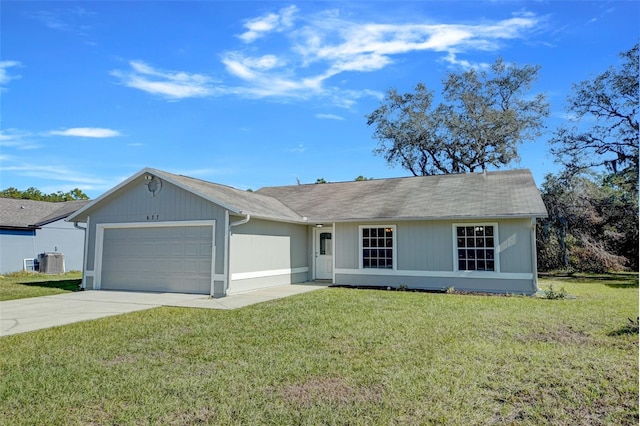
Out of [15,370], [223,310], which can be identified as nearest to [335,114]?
[223,310]

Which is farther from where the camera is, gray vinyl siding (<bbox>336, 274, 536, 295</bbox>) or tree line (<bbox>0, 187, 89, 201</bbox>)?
tree line (<bbox>0, 187, 89, 201</bbox>)

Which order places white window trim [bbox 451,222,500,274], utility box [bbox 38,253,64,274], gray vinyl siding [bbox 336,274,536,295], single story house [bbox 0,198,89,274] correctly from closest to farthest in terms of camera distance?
gray vinyl siding [bbox 336,274,536,295], white window trim [bbox 451,222,500,274], single story house [bbox 0,198,89,274], utility box [bbox 38,253,64,274]

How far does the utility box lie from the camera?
65.6 ft

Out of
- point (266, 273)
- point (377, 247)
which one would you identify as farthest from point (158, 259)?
point (377, 247)

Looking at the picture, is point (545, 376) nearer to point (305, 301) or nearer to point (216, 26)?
point (305, 301)

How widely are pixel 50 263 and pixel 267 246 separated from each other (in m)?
13.9

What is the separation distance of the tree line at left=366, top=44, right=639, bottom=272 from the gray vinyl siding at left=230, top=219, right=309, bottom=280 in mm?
12934

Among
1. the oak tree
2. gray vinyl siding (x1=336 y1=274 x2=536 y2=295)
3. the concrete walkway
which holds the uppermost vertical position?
the oak tree

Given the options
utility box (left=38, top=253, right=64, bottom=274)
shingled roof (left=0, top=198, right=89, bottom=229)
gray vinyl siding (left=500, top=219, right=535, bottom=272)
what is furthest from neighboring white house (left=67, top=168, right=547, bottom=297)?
shingled roof (left=0, top=198, right=89, bottom=229)

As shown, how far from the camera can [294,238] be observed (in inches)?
573

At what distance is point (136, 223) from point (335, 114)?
1064 centimetres

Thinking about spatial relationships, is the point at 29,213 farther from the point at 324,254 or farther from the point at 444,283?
the point at 444,283

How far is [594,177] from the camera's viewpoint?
2302 cm

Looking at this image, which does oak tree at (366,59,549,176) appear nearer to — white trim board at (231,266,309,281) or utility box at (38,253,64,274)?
white trim board at (231,266,309,281)
